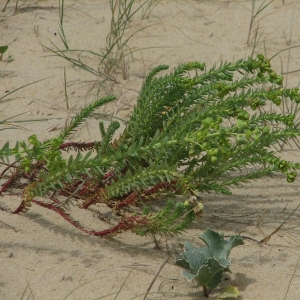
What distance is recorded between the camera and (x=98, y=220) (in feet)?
8.32

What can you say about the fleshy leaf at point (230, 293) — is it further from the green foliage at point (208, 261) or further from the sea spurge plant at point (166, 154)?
the sea spurge plant at point (166, 154)

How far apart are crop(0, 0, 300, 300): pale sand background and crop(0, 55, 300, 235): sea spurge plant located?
119mm

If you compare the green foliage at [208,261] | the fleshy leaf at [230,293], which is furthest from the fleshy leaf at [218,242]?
the fleshy leaf at [230,293]

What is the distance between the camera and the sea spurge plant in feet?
7.09

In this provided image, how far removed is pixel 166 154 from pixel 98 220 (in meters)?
0.48

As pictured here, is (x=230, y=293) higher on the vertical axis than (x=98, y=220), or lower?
lower

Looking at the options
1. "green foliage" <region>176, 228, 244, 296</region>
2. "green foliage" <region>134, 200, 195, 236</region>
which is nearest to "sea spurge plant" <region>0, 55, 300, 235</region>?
"green foliage" <region>134, 200, 195, 236</region>

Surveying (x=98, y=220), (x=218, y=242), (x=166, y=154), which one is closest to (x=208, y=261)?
(x=218, y=242)

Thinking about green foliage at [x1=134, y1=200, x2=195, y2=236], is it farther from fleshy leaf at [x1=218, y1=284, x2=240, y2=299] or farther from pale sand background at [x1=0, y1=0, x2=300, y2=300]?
fleshy leaf at [x1=218, y1=284, x2=240, y2=299]

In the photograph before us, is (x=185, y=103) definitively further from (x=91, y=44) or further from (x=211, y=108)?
(x=91, y=44)

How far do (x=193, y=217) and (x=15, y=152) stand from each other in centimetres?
62

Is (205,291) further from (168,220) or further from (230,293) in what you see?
(168,220)

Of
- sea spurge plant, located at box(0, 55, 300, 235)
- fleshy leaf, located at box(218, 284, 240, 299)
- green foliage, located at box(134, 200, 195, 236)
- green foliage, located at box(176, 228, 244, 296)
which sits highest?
sea spurge plant, located at box(0, 55, 300, 235)

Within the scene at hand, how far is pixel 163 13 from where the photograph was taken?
4277 mm
